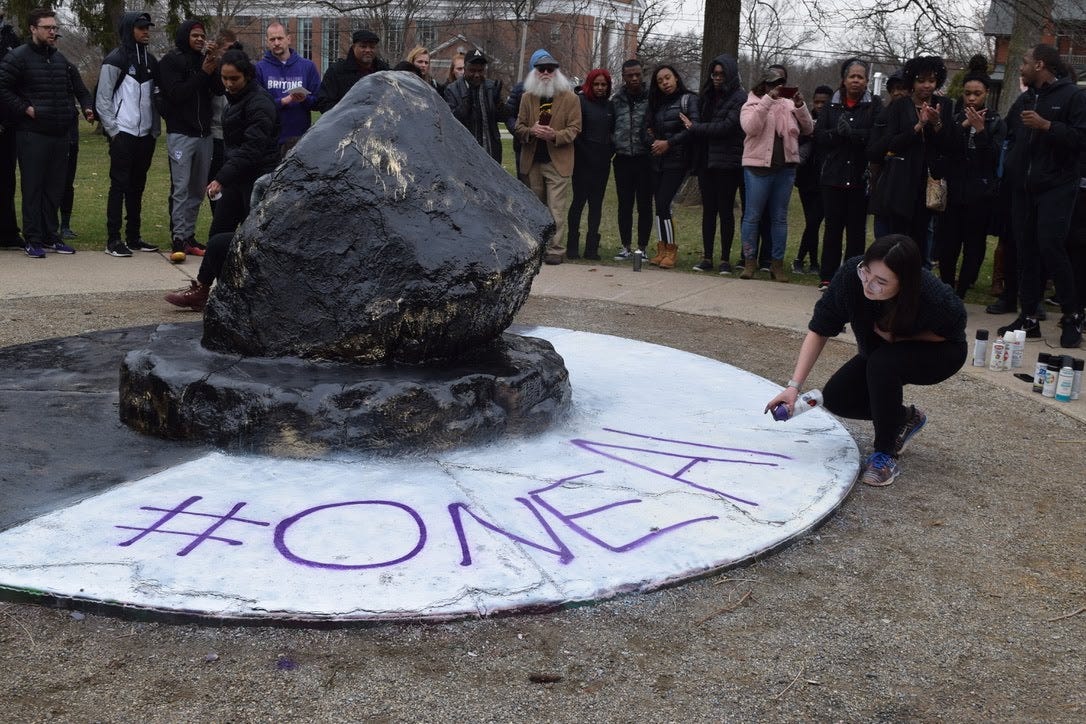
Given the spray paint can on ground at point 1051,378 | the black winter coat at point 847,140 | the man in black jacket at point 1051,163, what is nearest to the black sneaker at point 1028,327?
the man in black jacket at point 1051,163

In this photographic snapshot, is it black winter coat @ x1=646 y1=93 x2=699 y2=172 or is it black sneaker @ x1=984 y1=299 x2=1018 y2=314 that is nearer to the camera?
black sneaker @ x1=984 y1=299 x2=1018 y2=314

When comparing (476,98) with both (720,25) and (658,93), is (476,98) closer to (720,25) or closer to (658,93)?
(658,93)

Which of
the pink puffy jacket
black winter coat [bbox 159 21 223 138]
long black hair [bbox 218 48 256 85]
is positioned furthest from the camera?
the pink puffy jacket

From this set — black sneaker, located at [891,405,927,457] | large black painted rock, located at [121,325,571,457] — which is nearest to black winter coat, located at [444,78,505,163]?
large black painted rock, located at [121,325,571,457]

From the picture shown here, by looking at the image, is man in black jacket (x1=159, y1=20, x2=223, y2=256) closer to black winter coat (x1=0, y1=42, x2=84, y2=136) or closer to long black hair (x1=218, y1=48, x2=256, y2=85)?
black winter coat (x1=0, y1=42, x2=84, y2=136)

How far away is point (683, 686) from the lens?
2918mm

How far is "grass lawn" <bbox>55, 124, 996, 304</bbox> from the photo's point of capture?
1020 centimetres

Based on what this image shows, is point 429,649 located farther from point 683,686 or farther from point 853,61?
point 853,61

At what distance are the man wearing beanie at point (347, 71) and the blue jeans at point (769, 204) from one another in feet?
10.6

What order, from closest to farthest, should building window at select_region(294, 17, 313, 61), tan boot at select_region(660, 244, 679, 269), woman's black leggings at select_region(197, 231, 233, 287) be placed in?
woman's black leggings at select_region(197, 231, 233, 287)
tan boot at select_region(660, 244, 679, 269)
building window at select_region(294, 17, 313, 61)

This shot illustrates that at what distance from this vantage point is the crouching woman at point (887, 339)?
4297 millimetres

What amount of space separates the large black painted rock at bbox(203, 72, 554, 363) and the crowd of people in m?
2.68

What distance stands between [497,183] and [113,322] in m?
3.27

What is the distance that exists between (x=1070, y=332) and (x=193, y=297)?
5794mm
